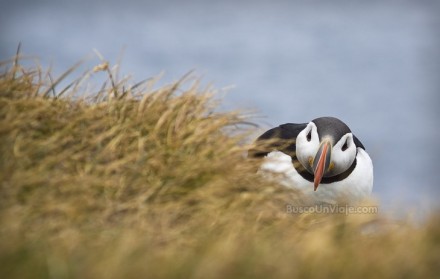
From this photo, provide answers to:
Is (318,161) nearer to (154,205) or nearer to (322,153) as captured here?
(322,153)

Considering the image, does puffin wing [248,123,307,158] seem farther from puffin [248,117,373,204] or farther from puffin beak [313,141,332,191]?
puffin beak [313,141,332,191]

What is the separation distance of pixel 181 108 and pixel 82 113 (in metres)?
0.90

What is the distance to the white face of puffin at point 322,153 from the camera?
6.51 meters

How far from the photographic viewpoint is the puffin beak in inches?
254

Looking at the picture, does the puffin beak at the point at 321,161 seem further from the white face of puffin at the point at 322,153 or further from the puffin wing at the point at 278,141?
the puffin wing at the point at 278,141

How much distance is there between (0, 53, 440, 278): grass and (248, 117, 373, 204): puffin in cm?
20

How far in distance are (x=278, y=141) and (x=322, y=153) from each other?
630mm

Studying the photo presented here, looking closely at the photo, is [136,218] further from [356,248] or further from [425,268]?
[425,268]

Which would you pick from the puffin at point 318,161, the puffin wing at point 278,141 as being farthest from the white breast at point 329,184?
the puffin wing at point 278,141

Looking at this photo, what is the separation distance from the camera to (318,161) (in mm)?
6508

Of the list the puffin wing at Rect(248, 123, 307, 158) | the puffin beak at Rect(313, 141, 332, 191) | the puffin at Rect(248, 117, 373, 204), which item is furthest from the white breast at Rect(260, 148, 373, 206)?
the puffin beak at Rect(313, 141, 332, 191)

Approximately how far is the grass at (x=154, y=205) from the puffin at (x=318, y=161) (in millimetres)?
201

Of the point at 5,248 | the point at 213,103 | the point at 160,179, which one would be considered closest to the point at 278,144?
the point at 213,103

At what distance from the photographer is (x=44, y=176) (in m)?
5.47
